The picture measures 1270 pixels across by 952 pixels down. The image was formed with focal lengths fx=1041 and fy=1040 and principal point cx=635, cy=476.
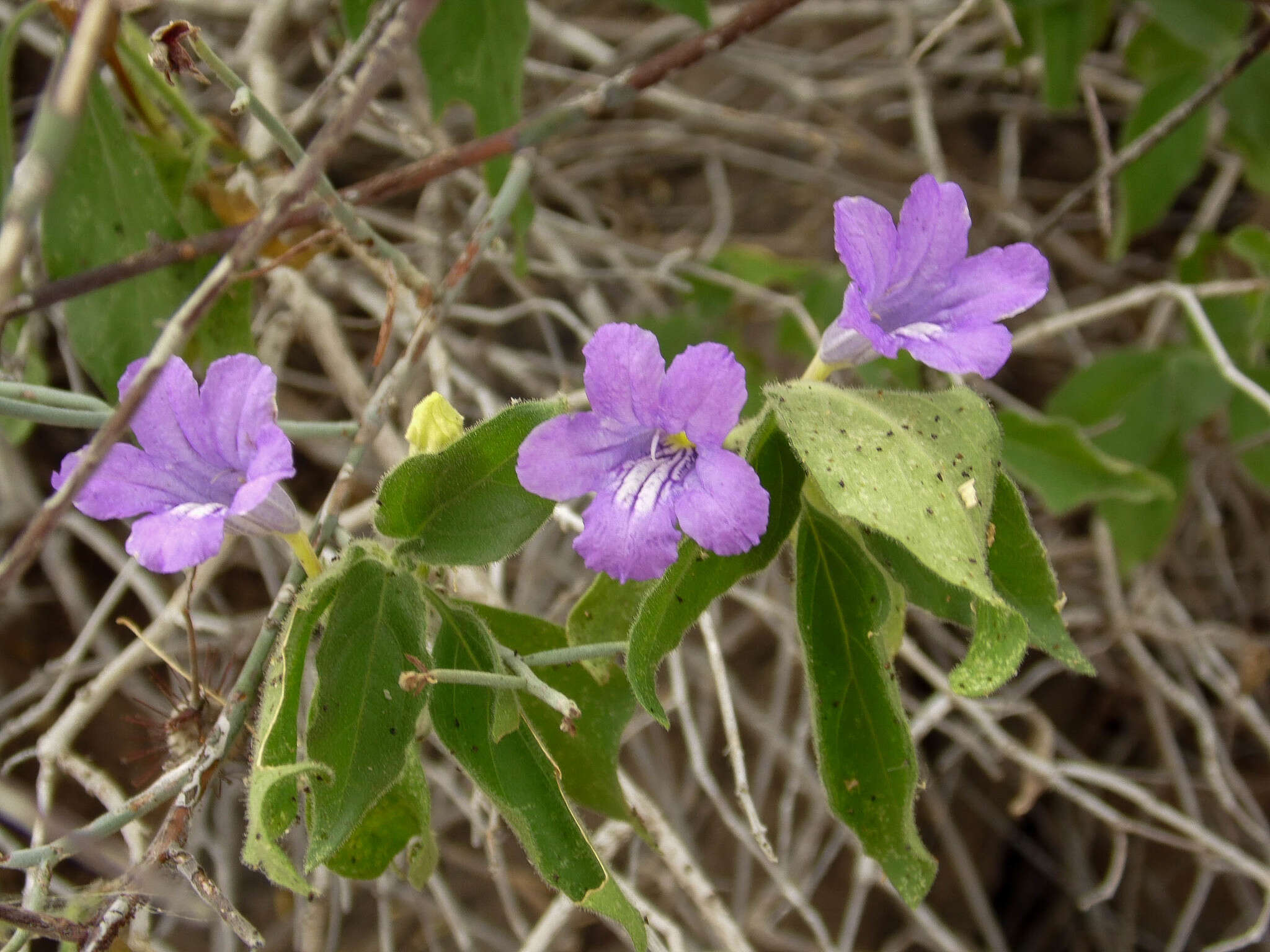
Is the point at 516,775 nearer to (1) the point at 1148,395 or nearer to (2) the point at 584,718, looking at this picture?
(2) the point at 584,718

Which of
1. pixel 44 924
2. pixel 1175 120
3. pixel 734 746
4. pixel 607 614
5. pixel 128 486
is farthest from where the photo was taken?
pixel 1175 120

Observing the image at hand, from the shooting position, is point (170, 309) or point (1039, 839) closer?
point (170, 309)

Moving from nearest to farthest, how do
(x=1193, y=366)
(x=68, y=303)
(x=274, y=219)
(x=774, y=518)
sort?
(x=274, y=219) < (x=774, y=518) < (x=68, y=303) < (x=1193, y=366)

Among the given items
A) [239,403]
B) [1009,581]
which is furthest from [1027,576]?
[239,403]

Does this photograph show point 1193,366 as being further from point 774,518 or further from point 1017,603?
point 774,518

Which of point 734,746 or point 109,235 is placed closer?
point 734,746

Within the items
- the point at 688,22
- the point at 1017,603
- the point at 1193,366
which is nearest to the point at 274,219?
the point at 1017,603
